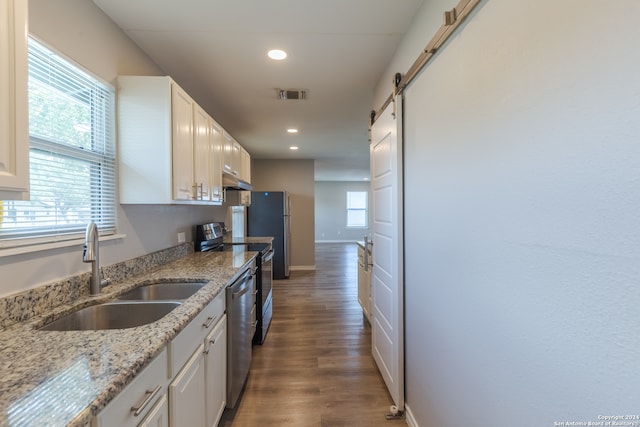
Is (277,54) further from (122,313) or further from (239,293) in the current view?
(122,313)

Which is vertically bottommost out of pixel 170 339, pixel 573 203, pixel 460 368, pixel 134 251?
pixel 460 368

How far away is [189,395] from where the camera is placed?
4.23 feet

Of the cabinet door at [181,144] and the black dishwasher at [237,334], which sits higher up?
the cabinet door at [181,144]

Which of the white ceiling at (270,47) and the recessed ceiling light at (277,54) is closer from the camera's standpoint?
the white ceiling at (270,47)

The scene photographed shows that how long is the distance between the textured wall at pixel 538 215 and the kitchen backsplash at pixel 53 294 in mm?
1829

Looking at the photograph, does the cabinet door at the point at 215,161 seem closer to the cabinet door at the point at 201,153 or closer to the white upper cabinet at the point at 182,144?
the cabinet door at the point at 201,153

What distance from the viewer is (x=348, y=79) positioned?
8.53 feet

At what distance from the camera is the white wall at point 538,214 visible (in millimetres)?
593

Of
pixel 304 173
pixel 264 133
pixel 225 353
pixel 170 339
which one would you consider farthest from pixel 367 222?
pixel 170 339

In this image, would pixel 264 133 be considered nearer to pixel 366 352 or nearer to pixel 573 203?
pixel 366 352

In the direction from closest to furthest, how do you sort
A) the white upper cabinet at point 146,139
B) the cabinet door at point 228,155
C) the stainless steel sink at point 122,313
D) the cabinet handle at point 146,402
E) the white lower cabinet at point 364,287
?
the cabinet handle at point 146,402
the stainless steel sink at point 122,313
the white upper cabinet at point 146,139
the cabinet door at point 228,155
the white lower cabinet at point 364,287

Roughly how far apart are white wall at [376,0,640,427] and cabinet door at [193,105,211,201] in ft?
5.71

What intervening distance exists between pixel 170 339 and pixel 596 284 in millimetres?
1286

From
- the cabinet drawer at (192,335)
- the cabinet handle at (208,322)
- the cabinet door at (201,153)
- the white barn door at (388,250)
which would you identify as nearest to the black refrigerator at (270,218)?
the cabinet door at (201,153)
